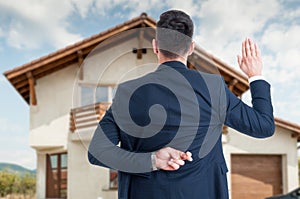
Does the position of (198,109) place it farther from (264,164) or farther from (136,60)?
(264,164)

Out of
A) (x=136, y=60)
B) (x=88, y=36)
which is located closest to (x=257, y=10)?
(x=136, y=60)

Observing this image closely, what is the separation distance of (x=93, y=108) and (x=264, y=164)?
5559mm

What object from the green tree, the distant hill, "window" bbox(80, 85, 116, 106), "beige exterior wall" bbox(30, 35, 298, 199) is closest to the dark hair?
"beige exterior wall" bbox(30, 35, 298, 199)

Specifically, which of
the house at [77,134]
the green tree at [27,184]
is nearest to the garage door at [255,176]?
Answer: the house at [77,134]

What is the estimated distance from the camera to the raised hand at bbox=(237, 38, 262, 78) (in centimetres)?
169

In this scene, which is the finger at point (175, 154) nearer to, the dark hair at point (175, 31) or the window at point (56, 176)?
the dark hair at point (175, 31)

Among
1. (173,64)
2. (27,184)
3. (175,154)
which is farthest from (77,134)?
(175,154)

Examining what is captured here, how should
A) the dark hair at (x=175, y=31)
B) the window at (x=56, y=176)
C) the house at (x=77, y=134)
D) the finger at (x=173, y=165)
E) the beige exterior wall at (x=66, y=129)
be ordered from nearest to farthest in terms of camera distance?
the finger at (x=173, y=165), the dark hair at (x=175, y=31), the house at (x=77, y=134), the beige exterior wall at (x=66, y=129), the window at (x=56, y=176)

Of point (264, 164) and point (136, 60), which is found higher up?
point (136, 60)

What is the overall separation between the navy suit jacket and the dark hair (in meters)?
0.11

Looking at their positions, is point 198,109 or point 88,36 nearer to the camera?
point 198,109

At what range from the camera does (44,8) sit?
19953 mm

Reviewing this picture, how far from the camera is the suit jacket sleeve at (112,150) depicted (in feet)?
5.35

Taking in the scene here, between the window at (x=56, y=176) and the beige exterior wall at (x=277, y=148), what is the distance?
473cm
